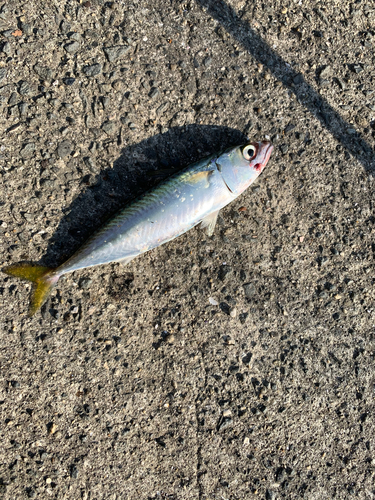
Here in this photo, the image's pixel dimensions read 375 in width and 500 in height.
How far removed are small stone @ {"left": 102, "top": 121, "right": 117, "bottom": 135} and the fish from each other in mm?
661

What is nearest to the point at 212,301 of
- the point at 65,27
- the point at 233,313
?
the point at 233,313

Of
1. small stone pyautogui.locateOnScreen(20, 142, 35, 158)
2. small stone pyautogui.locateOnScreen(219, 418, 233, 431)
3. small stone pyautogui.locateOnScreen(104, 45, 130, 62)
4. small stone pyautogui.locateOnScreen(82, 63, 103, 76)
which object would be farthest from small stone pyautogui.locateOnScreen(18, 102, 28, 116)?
small stone pyautogui.locateOnScreen(219, 418, 233, 431)

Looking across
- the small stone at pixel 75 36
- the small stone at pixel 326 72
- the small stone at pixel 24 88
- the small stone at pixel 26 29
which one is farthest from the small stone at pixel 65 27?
the small stone at pixel 326 72

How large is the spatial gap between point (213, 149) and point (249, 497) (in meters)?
2.86

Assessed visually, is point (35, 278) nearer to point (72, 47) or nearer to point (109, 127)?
point (109, 127)

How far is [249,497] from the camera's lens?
3.00 m

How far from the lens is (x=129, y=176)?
306 cm

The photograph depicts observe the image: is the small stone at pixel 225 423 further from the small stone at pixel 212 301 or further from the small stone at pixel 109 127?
the small stone at pixel 109 127

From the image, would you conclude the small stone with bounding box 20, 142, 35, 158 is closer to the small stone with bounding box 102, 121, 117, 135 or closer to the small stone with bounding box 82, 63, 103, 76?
the small stone with bounding box 102, 121, 117, 135

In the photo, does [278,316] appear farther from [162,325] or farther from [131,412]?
[131,412]

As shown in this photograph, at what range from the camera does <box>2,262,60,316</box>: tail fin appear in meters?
2.86

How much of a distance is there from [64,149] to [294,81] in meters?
2.05

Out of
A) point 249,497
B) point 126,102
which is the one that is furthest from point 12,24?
point 249,497

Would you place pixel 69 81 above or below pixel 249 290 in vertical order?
above
